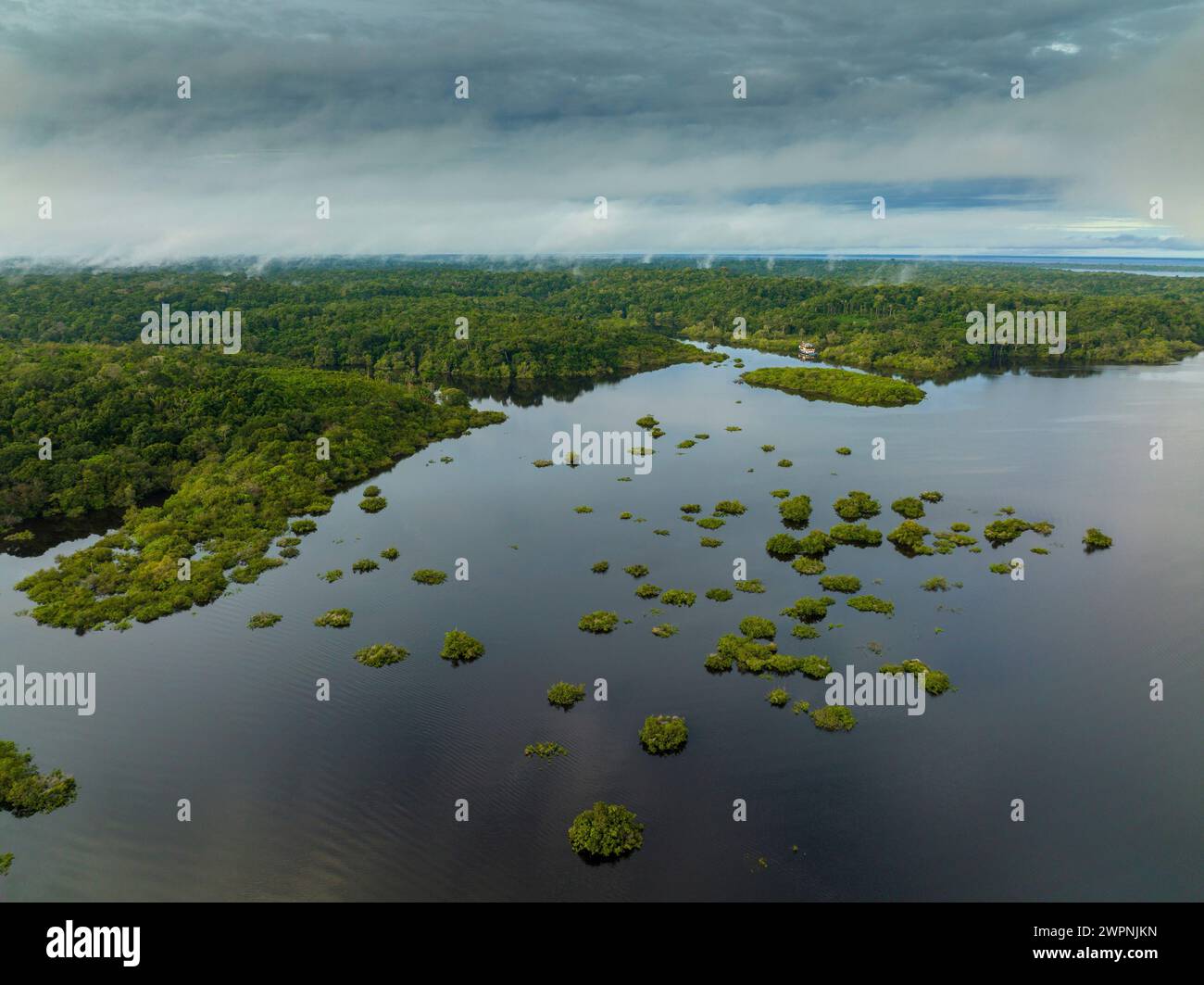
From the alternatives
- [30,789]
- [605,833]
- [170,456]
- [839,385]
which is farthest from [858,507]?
[170,456]

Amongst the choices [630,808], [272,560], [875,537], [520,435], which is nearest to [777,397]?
[520,435]

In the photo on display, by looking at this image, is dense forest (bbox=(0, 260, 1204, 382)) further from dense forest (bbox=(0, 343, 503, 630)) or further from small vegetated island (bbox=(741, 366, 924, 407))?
dense forest (bbox=(0, 343, 503, 630))

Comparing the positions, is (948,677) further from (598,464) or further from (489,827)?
(598,464)

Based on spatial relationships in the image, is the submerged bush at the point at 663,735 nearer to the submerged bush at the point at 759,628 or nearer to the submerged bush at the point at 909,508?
the submerged bush at the point at 759,628

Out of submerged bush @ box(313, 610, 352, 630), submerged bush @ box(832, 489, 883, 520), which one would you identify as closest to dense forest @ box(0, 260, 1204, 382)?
submerged bush @ box(832, 489, 883, 520)

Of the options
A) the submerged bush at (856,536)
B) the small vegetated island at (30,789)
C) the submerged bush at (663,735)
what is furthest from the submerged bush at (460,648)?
the submerged bush at (856,536)
